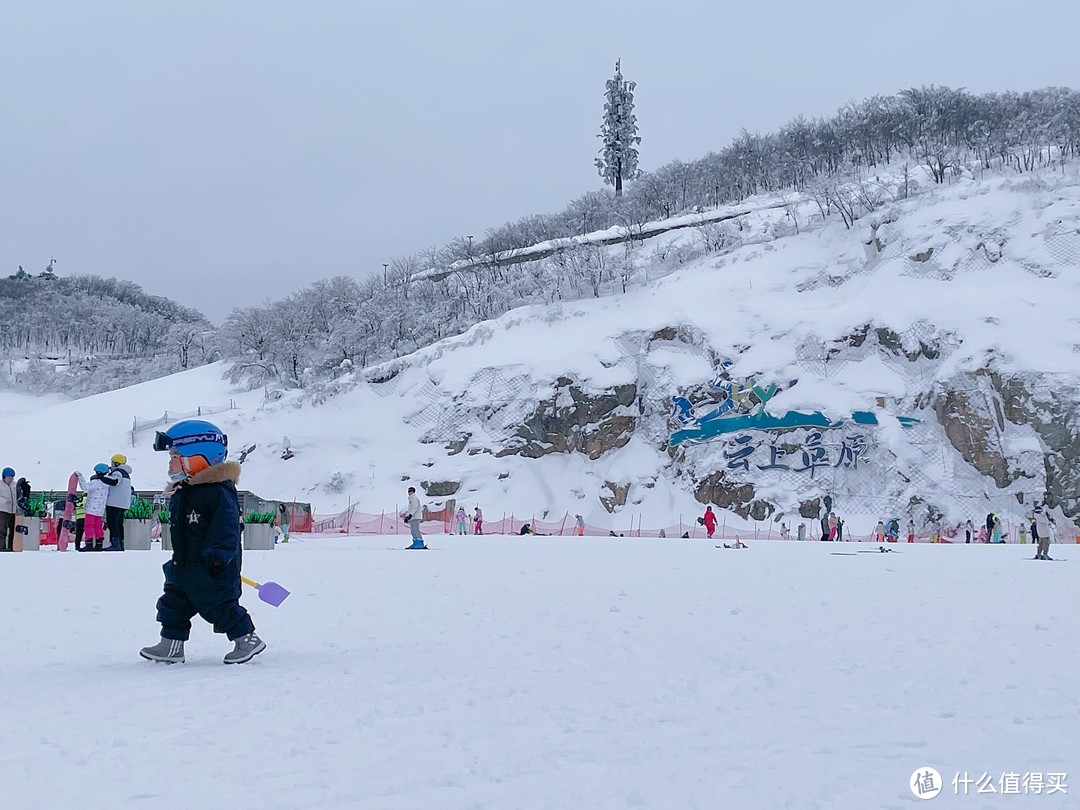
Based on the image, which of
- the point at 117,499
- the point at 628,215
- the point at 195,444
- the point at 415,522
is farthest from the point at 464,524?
the point at 628,215

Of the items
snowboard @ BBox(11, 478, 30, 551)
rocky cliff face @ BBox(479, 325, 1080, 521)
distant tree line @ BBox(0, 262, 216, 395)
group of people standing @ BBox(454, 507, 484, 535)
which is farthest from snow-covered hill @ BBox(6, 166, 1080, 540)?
distant tree line @ BBox(0, 262, 216, 395)

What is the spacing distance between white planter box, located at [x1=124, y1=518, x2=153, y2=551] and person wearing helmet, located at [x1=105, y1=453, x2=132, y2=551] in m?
1.95

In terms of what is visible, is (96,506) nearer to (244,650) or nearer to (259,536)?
(259,536)

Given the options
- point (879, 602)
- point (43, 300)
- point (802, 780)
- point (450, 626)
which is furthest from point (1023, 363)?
point (43, 300)

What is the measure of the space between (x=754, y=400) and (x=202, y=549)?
4072 centimetres

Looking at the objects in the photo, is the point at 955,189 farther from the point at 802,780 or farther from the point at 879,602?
the point at 802,780

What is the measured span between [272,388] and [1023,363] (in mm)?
39225

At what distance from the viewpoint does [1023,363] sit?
41.6 metres

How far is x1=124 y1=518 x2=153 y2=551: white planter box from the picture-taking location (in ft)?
63.6

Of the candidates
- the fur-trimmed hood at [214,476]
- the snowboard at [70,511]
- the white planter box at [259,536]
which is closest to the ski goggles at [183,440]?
the fur-trimmed hood at [214,476]

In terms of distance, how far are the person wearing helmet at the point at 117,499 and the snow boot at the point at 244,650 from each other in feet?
38.0

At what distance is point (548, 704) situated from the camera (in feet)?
15.0

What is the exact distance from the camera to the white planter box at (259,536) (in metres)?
21.1

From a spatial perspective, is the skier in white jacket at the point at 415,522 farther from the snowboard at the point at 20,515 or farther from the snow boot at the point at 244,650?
the snow boot at the point at 244,650
